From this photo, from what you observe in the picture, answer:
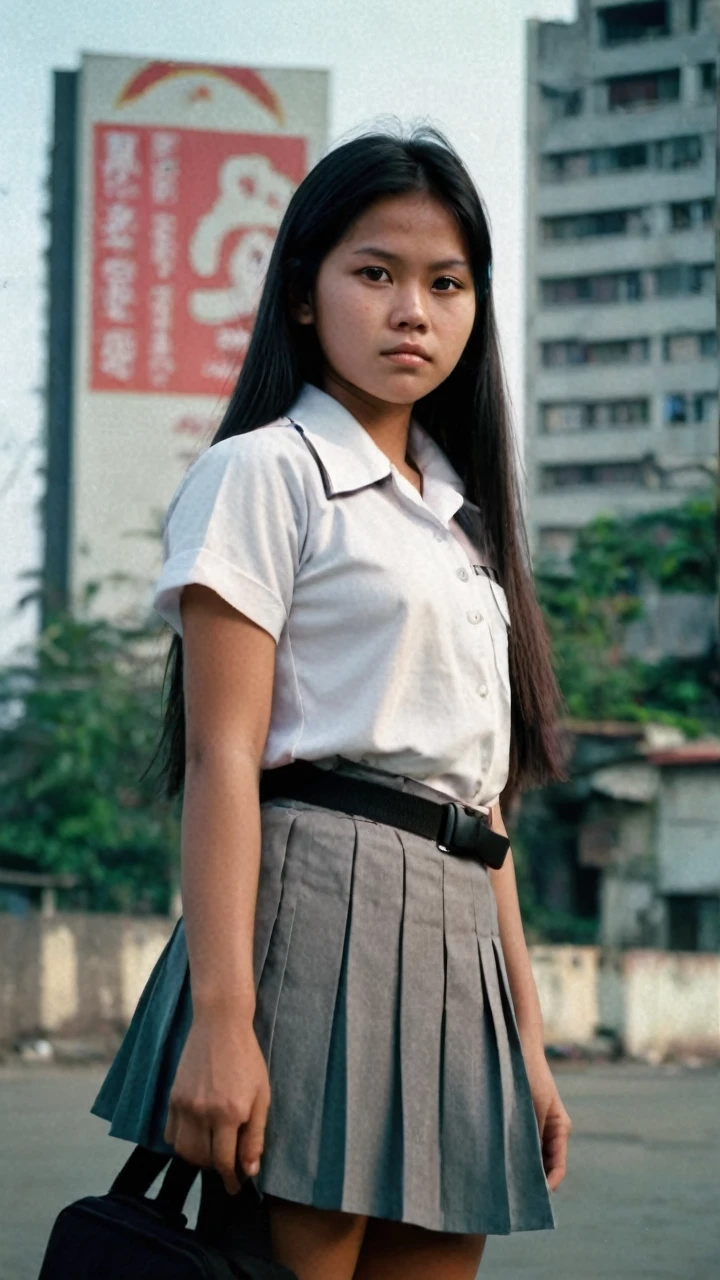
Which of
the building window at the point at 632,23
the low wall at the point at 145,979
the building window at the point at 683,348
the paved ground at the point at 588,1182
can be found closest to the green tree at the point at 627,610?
the low wall at the point at 145,979

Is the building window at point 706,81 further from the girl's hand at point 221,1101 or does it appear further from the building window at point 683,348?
the girl's hand at point 221,1101

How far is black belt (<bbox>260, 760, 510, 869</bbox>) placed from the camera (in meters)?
1.31

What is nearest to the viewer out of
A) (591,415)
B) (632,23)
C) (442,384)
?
(442,384)

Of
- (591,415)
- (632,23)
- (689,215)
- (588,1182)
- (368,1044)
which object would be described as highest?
(632,23)

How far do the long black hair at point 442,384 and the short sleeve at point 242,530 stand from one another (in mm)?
101

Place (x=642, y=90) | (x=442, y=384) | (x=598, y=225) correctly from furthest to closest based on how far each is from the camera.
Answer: (x=598, y=225) < (x=642, y=90) < (x=442, y=384)

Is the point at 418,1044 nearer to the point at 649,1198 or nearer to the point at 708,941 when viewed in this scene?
the point at 649,1198

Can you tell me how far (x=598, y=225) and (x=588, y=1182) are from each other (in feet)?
84.1

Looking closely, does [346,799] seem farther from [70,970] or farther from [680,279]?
[680,279]

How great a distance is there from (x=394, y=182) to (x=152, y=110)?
16746 mm

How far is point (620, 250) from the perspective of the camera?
94.2 ft

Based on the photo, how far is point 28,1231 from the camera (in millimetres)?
3576

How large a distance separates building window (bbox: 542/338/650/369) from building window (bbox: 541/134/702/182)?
2.53 m

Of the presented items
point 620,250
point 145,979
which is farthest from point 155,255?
point 620,250
